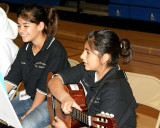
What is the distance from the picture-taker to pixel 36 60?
2441 mm

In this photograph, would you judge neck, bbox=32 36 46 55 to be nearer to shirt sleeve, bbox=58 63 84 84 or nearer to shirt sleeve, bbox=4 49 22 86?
shirt sleeve, bbox=4 49 22 86

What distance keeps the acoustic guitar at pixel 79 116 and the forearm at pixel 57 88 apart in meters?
0.07

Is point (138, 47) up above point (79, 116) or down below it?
below

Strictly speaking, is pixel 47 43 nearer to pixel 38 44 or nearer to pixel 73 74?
pixel 38 44

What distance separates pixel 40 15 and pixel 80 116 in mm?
1043

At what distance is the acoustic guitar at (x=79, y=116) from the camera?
1527mm

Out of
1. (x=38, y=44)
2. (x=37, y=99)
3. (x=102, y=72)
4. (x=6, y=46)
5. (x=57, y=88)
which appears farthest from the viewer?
(x=6, y=46)

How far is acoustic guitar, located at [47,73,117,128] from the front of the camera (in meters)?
1.53

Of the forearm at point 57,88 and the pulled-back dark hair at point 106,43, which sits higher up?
the pulled-back dark hair at point 106,43

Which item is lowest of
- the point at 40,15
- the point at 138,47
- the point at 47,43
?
the point at 138,47

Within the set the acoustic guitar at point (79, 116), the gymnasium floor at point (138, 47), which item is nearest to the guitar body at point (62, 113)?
the acoustic guitar at point (79, 116)

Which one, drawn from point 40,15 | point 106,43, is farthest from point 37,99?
point 106,43

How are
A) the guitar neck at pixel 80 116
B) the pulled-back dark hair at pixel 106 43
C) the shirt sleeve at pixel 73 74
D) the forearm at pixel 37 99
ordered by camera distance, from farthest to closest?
1. the forearm at pixel 37 99
2. the shirt sleeve at pixel 73 74
3. the pulled-back dark hair at pixel 106 43
4. the guitar neck at pixel 80 116

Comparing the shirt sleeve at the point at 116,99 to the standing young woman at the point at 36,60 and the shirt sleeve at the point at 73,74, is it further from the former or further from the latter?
the standing young woman at the point at 36,60
